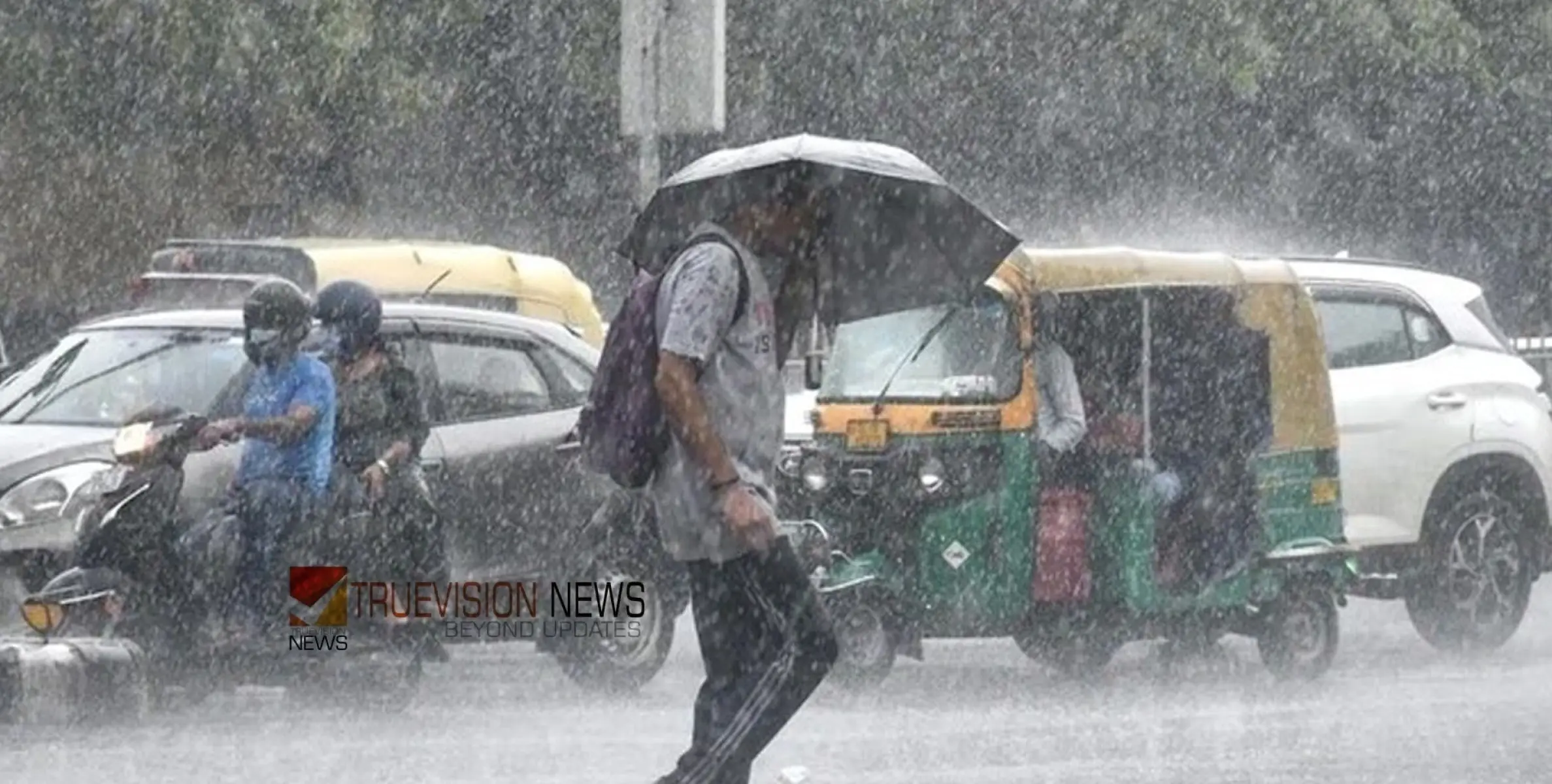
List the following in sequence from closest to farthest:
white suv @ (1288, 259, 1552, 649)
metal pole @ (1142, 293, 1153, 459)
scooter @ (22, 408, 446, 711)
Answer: scooter @ (22, 408, 446, 711) → metal pole @ (1142, 293, 1153, 459) → white suv @ (1288, 259, 1552, 649)

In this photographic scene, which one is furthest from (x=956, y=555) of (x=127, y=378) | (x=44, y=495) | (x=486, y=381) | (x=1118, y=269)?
(x=44, y=495)

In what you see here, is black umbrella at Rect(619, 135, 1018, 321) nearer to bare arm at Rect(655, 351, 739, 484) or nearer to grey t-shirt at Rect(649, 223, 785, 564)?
grey t-shirt at Rect(649, 223, 785, 564)

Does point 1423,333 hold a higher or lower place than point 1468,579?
higher

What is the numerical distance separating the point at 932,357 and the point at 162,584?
357cm

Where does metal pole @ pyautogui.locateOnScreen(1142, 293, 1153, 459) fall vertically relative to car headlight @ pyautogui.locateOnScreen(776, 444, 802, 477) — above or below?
above

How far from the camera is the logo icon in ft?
43.5

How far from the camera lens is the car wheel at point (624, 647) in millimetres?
14664

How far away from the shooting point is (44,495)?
13445mm

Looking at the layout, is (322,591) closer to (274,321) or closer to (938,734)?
(274,321)

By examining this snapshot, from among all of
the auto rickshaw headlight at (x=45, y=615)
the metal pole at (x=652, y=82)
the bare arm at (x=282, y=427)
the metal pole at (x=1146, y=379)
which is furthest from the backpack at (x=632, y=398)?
the metal pole at (x=652, y=82)

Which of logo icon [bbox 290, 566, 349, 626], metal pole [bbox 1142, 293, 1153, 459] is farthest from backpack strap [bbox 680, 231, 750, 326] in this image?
metal pole [bbox 1142, 293, 1153, 459]

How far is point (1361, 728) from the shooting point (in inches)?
509

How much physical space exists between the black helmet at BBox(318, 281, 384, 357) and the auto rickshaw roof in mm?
2608

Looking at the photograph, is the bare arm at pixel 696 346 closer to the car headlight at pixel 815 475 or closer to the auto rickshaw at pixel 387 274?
the car headlight at pixel 815 475
